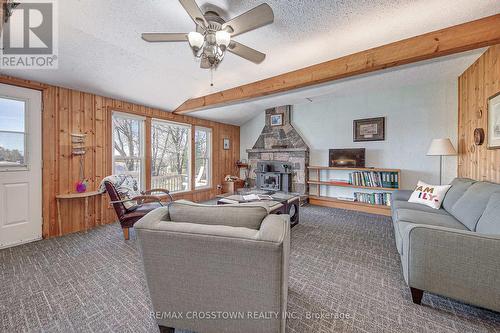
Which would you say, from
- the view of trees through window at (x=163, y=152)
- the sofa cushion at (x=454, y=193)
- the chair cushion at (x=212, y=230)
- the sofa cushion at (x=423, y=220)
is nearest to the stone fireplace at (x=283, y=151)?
the view of trees through window at (x=163, y=152)

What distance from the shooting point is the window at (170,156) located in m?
4.51

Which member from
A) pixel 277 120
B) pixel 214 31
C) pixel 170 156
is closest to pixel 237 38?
pixel 214 31

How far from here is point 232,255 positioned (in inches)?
40.2

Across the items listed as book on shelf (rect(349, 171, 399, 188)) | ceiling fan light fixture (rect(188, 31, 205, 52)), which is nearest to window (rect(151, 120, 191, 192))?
ceiling fan light fixture (rect(188, 31, 205, 52))

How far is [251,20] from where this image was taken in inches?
64.2

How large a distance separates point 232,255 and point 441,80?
4976 mm

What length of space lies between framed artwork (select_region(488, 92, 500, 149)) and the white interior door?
5856mm

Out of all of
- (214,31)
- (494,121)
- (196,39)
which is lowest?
(494,121)

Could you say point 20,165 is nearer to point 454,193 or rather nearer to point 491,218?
point 491,218

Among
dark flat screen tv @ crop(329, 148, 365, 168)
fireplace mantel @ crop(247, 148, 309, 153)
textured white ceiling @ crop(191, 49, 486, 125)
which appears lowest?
dark flat screen tv @ crop(329, 148, 365, 168)

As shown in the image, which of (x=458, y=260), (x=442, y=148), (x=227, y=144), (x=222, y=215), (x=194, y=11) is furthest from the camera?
(x=227, y=144)

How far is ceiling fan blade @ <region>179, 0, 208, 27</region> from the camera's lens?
4.92 feet

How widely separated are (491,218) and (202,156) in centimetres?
523

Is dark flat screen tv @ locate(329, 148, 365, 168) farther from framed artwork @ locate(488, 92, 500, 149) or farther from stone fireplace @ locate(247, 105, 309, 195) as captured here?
framed artwork @ locate(488, 92, 500, 149)
